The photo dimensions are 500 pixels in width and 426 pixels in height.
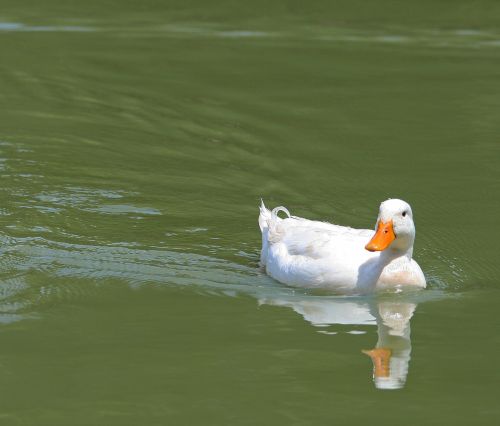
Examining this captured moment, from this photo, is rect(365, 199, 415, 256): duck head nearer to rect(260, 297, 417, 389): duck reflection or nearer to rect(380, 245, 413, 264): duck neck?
rect(380, 245, 413, 264): duck neck

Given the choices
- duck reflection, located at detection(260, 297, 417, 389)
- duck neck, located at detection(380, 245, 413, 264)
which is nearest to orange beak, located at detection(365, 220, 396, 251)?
duck neck, located at detection(380, 245, 413, 264)

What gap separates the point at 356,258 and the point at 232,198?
2857 mm

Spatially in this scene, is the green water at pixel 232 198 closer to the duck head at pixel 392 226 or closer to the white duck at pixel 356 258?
the white duck at pixel 356 258

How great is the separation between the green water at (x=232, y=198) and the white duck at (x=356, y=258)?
193mm

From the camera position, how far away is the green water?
24.2ft

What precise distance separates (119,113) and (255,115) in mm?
1823

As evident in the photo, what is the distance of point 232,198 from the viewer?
12469 millimetres

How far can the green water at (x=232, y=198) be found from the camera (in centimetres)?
738

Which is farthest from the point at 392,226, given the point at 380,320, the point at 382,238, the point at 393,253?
the point at 380,320

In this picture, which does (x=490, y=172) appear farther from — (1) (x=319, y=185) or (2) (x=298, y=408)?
(2) (x=298, y=408)

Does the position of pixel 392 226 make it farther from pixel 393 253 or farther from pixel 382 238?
pixel 393 253

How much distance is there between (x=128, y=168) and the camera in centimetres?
1344

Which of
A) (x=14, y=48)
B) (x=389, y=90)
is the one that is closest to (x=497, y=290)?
(x=389, y=90)

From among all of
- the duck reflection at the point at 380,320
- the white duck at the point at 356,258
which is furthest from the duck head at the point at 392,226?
the duck reflection at the point at 380,320
